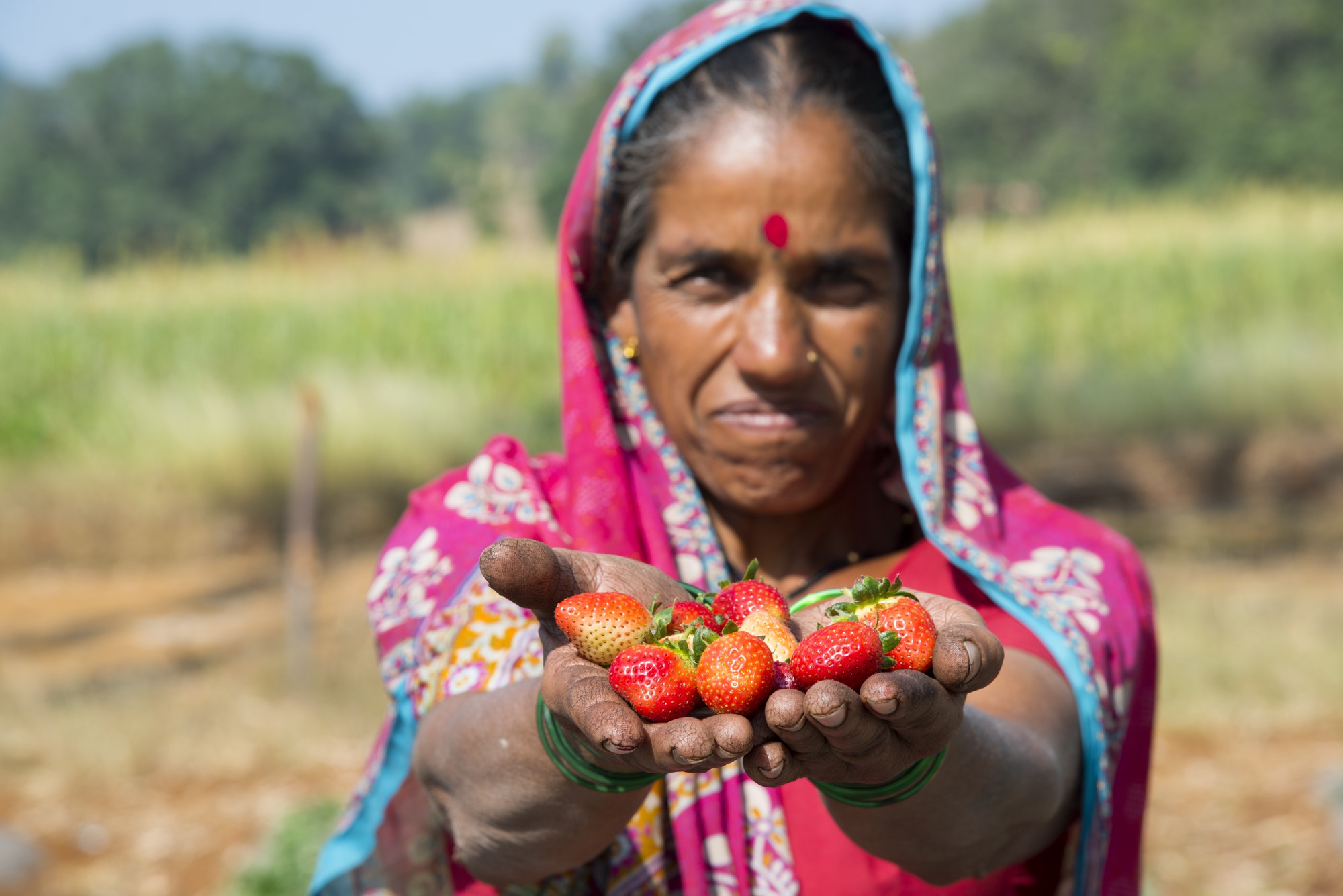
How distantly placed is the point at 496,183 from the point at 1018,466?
23090 millimetres

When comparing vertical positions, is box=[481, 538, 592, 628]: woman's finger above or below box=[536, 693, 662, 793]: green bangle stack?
above

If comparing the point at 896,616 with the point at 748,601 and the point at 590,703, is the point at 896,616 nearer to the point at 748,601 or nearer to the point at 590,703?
the point at 748,601

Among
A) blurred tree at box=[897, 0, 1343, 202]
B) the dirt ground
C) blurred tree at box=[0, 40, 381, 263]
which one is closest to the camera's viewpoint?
the dirt ground

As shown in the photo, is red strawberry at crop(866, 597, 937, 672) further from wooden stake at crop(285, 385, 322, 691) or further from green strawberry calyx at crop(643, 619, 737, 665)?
wooden stake at crop(285, 385, 322, 691)

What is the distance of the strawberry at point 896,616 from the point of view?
3.71ft

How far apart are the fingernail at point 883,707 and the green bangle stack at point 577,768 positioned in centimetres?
25

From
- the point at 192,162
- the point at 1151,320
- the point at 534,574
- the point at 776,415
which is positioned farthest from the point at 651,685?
the point at 192,162

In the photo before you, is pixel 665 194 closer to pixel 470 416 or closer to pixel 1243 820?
pixel 1243 820

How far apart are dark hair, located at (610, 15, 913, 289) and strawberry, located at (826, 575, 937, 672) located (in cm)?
71

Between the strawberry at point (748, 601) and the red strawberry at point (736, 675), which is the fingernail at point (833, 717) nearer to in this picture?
the red strawberry at point (736, 675)

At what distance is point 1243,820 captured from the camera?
4.47 metres

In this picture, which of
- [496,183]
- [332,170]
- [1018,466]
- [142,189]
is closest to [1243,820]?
[1018,466]

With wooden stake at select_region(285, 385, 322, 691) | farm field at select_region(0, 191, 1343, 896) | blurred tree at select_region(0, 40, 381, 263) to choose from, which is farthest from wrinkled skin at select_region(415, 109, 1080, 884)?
blurred tree at select_region(0, 40, 381, 263)

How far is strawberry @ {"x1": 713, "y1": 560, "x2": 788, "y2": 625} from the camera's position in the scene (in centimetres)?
126
